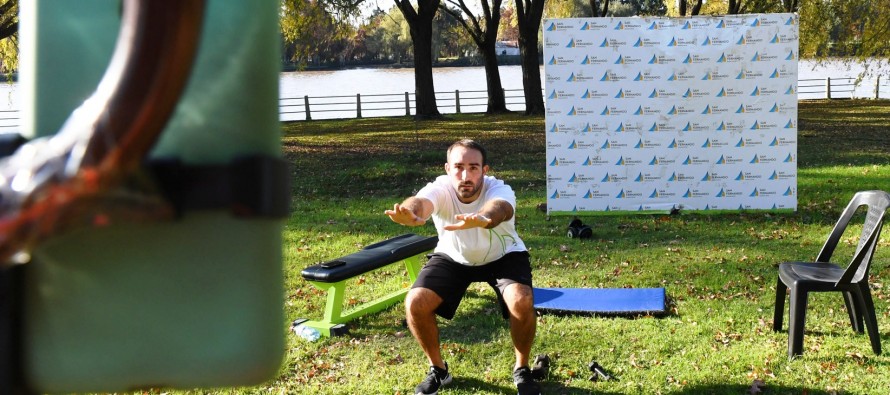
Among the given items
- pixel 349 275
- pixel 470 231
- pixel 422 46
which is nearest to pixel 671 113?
pixel 349 275

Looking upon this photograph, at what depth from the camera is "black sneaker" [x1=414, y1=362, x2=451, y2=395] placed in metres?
5.72

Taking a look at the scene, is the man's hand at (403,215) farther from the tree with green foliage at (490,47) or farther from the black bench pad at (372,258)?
the tree with green foliage at (490,47)

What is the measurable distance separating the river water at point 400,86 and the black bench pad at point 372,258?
19885 millimetres

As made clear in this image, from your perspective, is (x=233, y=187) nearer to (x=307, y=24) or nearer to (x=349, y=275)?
(x=349, y=275)

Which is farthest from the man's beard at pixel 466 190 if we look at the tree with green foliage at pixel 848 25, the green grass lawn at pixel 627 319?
the tree with green foliage at pixel 848 25

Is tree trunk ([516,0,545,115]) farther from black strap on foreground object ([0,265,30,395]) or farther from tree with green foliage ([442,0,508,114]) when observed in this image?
black strap on foreground object ([0,265,30,395])

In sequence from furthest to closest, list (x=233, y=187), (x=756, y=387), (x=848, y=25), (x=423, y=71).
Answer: (x=423, y=71) < (x=848, y=25) < (x=756, y=387) < (x=233, y=187)

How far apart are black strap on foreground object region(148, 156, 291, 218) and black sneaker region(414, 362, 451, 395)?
16.9 ft

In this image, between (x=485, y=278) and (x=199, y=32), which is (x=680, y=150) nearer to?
(x=485, y=278)

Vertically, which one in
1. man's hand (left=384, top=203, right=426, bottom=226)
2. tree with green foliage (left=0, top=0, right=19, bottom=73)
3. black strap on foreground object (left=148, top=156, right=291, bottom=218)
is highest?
tree with green foliage (left=0, top=0, right=19, bottom=73)

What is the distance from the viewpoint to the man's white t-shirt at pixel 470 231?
569 cm

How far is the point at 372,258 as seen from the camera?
24.8 feet

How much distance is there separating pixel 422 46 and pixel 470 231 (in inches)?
885

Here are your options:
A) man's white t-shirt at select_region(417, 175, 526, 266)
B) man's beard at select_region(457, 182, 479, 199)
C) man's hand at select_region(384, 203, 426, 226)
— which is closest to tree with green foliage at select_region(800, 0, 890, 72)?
man's white t-shirt at select_region(417, 175, 526, 266)
